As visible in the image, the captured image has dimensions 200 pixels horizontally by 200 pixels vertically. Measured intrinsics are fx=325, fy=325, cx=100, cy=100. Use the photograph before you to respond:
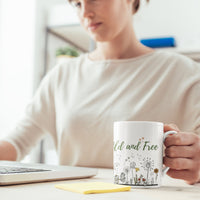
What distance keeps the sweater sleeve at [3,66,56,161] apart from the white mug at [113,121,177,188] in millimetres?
651

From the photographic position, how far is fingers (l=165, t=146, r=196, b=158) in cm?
58

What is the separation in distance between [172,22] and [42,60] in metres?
0.95

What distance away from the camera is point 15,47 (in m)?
2.21

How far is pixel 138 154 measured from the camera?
53 cm

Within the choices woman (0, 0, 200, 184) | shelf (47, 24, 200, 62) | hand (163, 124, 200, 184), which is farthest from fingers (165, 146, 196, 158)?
shelf (47, 24, 200, 62)

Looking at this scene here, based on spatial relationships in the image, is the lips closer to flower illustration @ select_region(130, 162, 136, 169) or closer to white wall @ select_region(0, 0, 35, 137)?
flower illustration @ select_region(130, 162, 136, 169)

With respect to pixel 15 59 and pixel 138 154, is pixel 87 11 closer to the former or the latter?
pixel 138 154

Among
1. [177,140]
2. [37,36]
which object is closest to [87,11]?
[177,140]

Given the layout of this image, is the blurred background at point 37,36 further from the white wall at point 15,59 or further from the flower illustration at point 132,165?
the flower illustration at point 132,165

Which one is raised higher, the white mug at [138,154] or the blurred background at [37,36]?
the blurred background at [37,36]

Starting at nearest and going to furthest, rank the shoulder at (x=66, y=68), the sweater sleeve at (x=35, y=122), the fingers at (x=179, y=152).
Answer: the fingers at (x=179, y=152) → the sweater sleeve at (x=35, y=122) → the shoulder at (x=66, y=68)

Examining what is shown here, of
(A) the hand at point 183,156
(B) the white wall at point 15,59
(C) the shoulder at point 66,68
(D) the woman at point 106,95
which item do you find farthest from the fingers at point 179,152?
(B) the white wall at point 15,59

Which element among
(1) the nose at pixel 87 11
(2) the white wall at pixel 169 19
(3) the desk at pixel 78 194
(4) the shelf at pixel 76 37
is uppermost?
(2) the white wall at pixel 169 19

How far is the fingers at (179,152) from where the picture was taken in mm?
582
